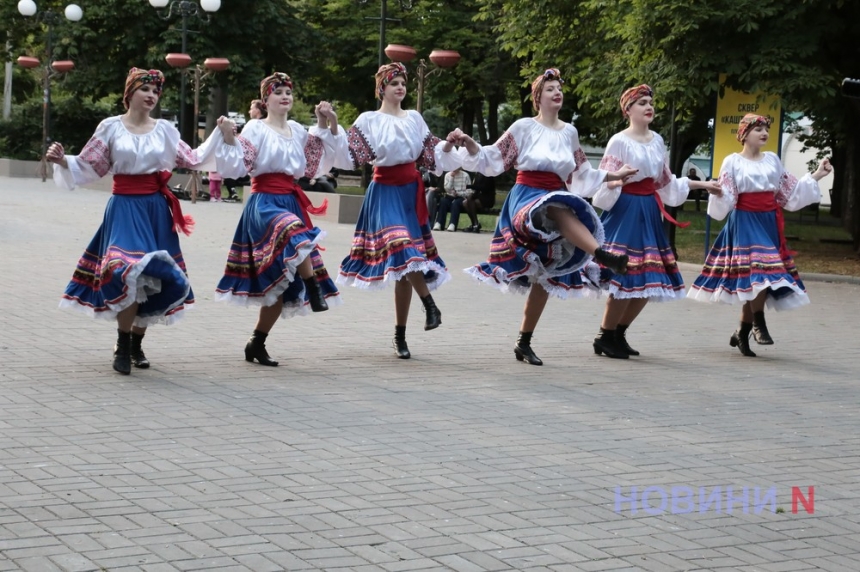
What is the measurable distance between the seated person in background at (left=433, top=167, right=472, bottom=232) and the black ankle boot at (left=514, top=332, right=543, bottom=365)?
1517 centimetres

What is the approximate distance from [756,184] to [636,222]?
3.47 ft

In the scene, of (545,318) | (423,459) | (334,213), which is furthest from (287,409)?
(334,213)

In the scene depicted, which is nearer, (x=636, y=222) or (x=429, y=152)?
(x=429, y=152)

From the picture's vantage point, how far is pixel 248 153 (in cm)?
873

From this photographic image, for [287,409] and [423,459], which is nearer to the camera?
[423,459]

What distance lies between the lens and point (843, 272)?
1906 cm

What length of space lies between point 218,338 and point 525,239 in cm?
246

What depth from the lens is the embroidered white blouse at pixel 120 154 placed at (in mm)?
8172

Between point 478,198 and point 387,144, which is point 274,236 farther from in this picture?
point 478,198

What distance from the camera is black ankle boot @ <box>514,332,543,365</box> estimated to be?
9.39 metres

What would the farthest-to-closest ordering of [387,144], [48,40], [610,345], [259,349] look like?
[48,40] < [610,345] < [387,144] < [259,349]

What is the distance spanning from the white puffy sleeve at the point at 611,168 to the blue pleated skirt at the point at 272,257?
2.08m

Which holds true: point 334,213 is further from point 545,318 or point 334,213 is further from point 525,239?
point 525,239

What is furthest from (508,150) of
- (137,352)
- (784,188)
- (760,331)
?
(137,352)
